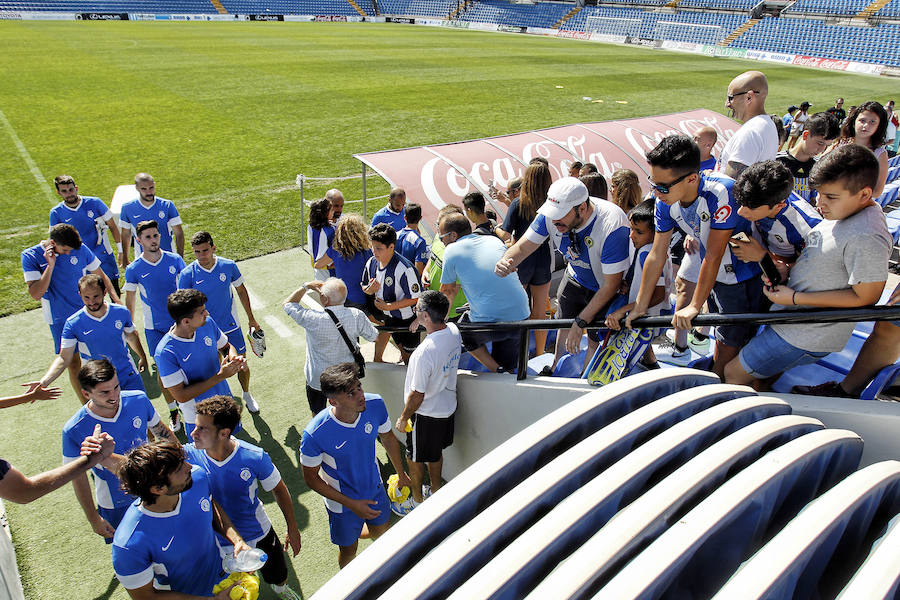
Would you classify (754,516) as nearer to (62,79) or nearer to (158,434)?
(158,434)

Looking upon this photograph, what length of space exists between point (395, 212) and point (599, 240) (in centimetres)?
336

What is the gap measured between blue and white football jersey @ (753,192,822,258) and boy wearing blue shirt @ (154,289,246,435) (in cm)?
345

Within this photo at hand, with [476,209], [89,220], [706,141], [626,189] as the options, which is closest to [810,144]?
[706,141]

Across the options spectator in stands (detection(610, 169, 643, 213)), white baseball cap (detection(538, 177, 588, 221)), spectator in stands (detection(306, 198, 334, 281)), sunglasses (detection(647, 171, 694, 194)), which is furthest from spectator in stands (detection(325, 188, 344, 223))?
sunglasses (detection(647, 171, 694, 194))

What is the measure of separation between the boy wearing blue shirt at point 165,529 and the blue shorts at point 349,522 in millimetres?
723

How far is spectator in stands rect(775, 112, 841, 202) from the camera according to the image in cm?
634

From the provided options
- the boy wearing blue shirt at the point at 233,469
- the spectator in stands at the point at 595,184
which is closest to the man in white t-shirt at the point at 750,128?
the spectator in stands at the point at 595,184

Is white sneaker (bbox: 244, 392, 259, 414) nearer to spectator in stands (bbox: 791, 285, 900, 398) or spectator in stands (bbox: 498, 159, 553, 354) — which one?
spectator in stands (bbox: 498, 159, 553, 354)

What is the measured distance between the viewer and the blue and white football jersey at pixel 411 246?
5594mm

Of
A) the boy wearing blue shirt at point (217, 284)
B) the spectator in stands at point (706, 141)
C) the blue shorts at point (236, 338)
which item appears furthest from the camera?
the spectator in stands at point (706, 141)

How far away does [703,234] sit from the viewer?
3.22 m

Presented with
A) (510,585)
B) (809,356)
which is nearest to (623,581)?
(510,585)

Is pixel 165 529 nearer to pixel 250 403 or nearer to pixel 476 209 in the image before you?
pixel 250 403

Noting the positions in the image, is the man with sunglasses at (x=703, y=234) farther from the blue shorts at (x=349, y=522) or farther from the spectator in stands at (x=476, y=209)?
the spectator in stands at (x=476, y=209)
